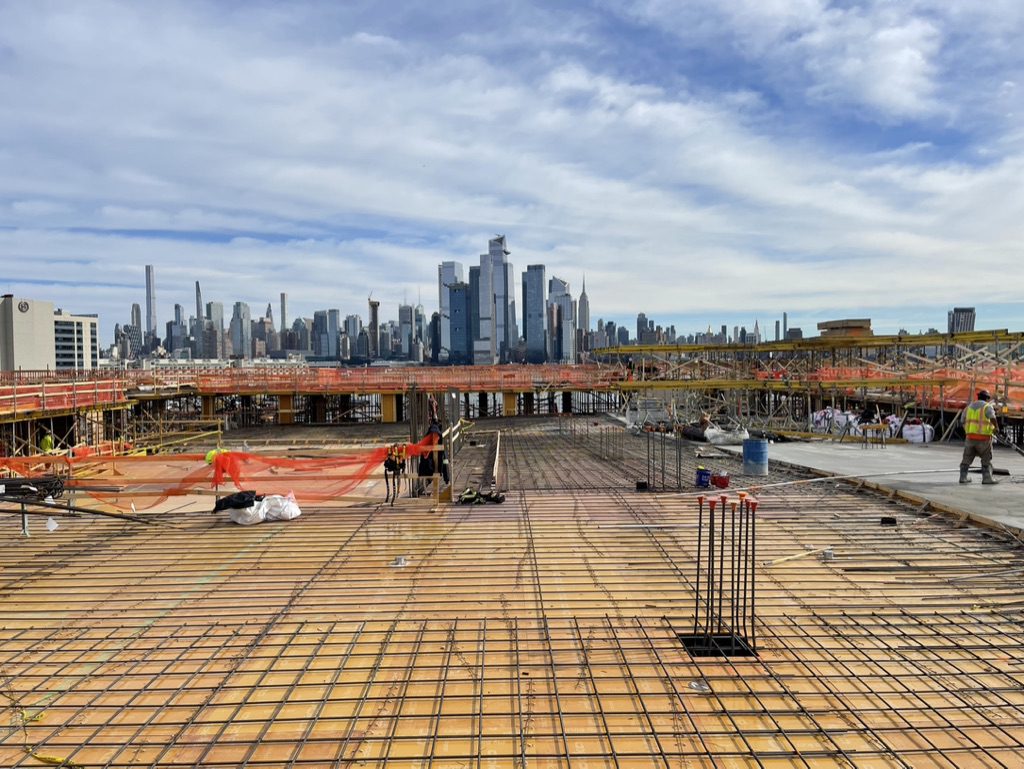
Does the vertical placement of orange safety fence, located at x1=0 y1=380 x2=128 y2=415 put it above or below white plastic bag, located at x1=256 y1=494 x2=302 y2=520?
above

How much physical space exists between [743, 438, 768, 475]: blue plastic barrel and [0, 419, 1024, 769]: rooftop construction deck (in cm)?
305

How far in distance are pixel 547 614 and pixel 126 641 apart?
351 centimetres

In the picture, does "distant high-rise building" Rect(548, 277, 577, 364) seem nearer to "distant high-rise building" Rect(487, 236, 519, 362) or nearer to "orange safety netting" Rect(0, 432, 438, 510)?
"distant high-rise building" Rect(487, 236, 519, 362)

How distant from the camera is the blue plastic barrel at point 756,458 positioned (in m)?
11.7

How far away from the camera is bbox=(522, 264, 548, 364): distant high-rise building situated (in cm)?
14950

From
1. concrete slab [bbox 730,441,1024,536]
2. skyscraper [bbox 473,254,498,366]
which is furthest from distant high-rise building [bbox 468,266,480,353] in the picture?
concrete slab [bbox 730,441,1024,536]

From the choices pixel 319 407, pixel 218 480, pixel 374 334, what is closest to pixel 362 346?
pixel 374 334

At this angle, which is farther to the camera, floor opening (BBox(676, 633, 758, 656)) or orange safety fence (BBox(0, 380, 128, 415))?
orange safety fence (BBox(0, 380, 128, 415))

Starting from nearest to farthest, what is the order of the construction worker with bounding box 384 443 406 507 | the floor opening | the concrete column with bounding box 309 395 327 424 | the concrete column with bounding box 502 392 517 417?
the floor opening → the construction worker with bounding box 384 443 406 507 → the concrete column with bounding box 502 392 517 417 → the concrete column with bounding box 309 395 327 424

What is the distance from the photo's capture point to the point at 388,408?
112 ft

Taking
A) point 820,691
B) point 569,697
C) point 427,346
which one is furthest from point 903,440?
point 427,346

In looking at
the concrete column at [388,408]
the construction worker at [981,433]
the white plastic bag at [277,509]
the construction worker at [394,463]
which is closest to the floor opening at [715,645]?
the construction worker at [394,463]

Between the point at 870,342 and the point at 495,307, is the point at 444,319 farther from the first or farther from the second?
the point at 870,342

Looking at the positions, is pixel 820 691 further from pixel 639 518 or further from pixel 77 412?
pixel 77 412
